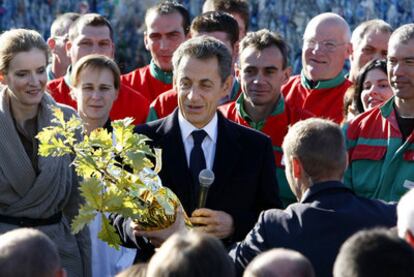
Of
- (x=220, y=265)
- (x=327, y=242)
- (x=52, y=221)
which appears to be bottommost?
(x=52, y=221)

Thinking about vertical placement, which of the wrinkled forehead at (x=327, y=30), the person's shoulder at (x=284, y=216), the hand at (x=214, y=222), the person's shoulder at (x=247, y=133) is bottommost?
the hand at (x=214, y=222)

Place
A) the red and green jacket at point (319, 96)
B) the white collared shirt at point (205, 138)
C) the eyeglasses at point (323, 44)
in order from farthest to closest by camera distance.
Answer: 1. the eyeglasses at point (323, 44)
2. the red and green jacket at point (319, 96)
3. the white collared shirt at point (205, 138)

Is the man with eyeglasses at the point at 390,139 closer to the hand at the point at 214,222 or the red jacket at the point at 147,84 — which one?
the hand at the point at 214,222

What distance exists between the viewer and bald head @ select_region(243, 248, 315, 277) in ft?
12.5

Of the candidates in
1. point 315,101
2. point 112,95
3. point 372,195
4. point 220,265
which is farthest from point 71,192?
point 220,265

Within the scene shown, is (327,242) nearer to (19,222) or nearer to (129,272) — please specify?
(129,272)

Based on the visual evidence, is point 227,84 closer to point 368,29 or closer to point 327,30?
point 327,30

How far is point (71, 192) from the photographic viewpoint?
21.0 ft

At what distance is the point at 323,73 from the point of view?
8.32 m

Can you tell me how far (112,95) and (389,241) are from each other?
3.99 meters

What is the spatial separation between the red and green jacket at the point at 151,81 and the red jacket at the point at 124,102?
0.51 m

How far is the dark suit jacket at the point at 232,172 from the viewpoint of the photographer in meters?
5.79

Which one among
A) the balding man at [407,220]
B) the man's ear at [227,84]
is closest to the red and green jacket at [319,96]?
the man's ear at [227,84]

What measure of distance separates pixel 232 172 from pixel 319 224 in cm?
117
